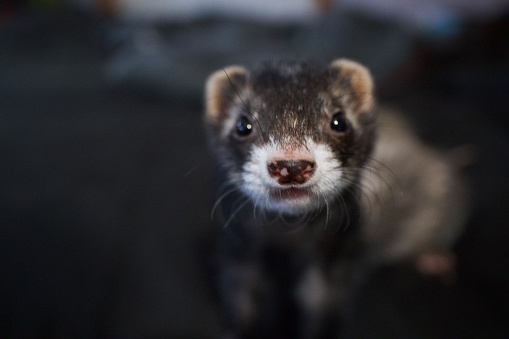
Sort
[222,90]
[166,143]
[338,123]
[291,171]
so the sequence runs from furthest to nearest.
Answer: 1. [166,143]
2. [222,90]
3. [338,123]
4. [291,171]

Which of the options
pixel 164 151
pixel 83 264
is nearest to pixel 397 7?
pixel 164 151

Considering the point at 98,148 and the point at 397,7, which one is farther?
the point at 397,7

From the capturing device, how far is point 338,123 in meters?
0.85

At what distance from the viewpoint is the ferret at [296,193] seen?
29.6 inches

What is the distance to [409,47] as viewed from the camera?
260 cm

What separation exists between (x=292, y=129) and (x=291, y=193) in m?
0.11

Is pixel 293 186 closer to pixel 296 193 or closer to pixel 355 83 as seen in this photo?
pixel 296 193

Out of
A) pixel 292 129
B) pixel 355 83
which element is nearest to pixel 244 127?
pixel 292 129

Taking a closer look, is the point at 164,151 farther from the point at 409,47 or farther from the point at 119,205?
the point at 409,47

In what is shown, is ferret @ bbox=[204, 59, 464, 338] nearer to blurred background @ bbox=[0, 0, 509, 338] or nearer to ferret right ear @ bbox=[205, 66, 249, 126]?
ferret right ear @ bbox=[205, 66, 249, 126]

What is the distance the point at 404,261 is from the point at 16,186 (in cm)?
138

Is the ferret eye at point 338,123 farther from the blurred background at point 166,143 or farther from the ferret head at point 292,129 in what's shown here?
the blurred background at point 166,143

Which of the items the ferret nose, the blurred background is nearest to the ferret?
the ferret nose

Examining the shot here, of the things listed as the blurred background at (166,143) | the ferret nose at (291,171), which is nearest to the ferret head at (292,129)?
the ferret nose at (291,171)
